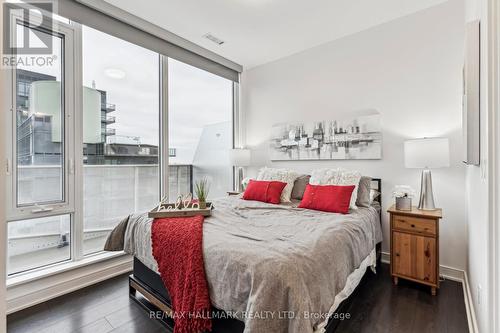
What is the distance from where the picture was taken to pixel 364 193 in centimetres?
273

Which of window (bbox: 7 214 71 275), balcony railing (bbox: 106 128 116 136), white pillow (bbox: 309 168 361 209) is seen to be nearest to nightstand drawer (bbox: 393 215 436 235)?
white pillow (bbox: 309 168 361 209)

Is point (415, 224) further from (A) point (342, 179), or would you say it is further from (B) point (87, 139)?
(B) point (87, 139)

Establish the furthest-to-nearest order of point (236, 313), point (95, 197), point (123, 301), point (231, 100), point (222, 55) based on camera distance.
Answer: point (231, 100) → point (222, 55) → point (95, 197) → point (123, 301) → point (236, 313)

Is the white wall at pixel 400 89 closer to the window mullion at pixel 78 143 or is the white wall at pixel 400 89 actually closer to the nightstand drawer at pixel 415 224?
the nightstand drawer at pixel 415 224

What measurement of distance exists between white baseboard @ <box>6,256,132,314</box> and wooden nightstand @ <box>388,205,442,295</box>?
2.94 metres

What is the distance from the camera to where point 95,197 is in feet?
9.26

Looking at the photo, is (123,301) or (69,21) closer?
(123,301)

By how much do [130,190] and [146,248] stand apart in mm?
1430

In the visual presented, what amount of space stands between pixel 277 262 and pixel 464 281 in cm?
239

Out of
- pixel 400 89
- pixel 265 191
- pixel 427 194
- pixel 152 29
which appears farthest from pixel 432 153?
pixel 152 29

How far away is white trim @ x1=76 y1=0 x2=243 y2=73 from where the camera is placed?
2.61m

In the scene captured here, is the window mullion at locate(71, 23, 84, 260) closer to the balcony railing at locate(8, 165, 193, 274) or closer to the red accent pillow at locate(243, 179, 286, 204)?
the balcony railing at locate(8, 165, 193, 274)

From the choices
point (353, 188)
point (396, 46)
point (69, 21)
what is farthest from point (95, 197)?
point (396, 46)

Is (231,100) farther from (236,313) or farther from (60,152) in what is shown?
(236,313)
